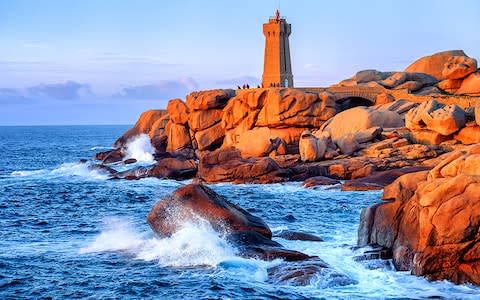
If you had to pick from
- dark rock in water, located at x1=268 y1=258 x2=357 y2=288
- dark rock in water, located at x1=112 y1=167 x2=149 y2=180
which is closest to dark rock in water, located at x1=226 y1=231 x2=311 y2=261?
dark rock in water, located at x1=268 y1=258 x2=357 y2=288

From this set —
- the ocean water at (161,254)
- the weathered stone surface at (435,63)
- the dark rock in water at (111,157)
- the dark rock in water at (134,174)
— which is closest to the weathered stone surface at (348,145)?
the ocean water at (161,254)

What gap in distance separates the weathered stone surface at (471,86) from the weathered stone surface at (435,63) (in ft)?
28.9

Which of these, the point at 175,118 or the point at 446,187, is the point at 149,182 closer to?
the point at 175,118

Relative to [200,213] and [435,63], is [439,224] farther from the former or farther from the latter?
[435,63]

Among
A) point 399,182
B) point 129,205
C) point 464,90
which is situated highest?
point 464,90

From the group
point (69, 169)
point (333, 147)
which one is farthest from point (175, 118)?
point (333, 147)

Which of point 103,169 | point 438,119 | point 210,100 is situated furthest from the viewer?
point 210,100

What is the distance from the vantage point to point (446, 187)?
20281 millimetres

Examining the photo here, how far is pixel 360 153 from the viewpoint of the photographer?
4994 cm

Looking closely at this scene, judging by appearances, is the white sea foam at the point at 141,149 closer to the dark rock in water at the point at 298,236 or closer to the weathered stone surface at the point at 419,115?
the weathered stone surface at the point at 419,115

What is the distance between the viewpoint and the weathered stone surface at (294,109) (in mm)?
59844

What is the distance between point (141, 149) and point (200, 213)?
52.0 m

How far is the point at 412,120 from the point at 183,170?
59.7 feet

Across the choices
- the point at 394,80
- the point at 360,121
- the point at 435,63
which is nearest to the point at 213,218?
the point at 360,121
